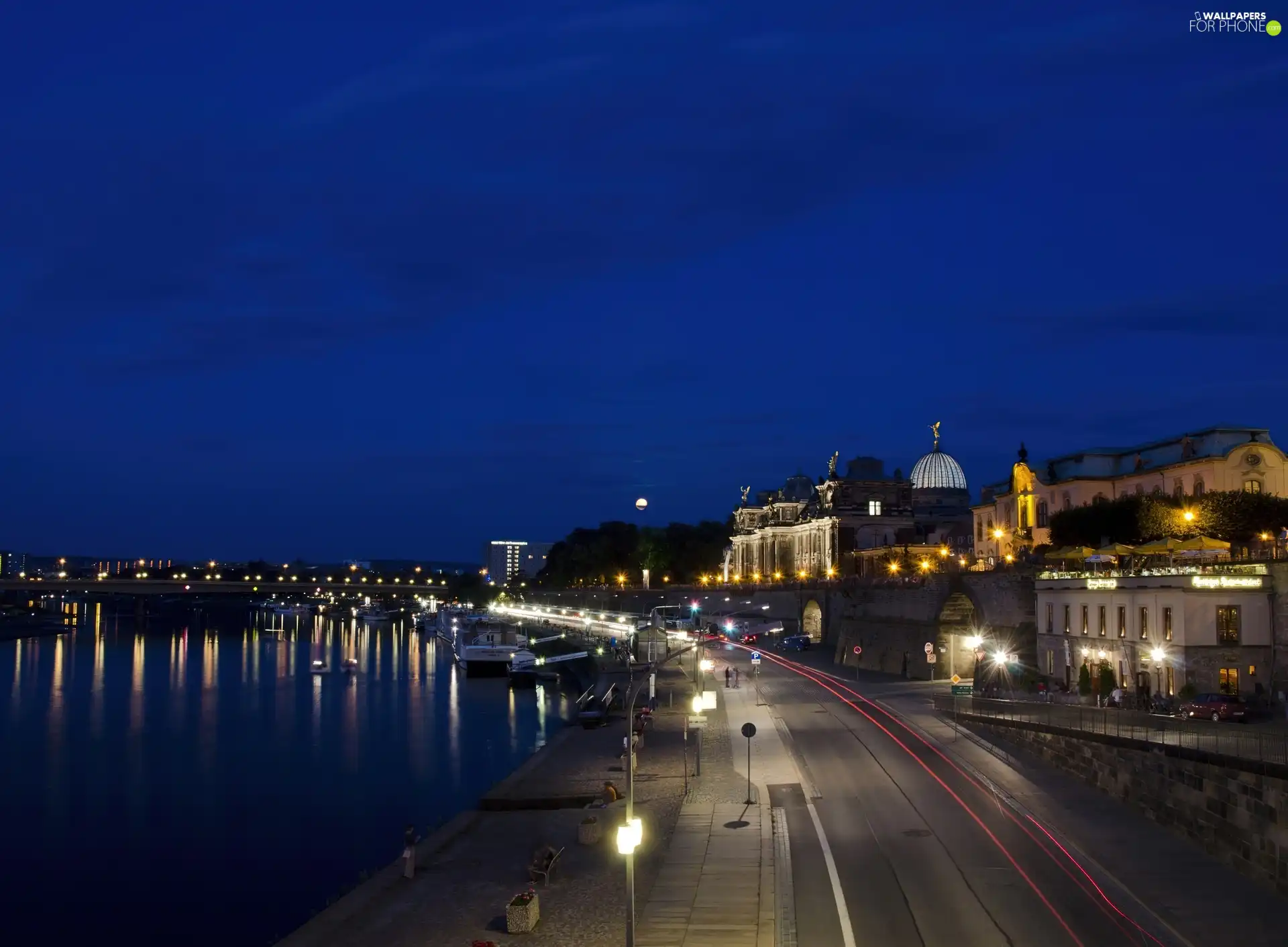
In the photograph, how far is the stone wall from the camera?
1006 inches

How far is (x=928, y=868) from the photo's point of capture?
1058 inches

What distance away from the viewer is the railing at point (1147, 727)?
28.4 metres

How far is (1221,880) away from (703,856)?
12360mm

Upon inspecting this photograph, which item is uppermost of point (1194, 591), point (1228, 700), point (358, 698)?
point (1194, 591)

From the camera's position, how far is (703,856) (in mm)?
28797

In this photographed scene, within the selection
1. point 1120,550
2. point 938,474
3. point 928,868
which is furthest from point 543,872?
point 938,474

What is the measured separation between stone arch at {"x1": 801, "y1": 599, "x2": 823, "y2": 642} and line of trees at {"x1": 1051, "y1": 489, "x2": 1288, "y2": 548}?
34117 mm

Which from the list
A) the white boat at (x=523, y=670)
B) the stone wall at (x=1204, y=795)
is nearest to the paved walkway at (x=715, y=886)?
the stone wall at (x=1204, y=795)

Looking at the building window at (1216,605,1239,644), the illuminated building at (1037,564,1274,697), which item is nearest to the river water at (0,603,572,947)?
the illuminated building at (1037,564,1274,697)

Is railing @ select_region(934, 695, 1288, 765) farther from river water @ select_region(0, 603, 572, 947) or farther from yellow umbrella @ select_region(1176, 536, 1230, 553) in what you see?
river water @ select_region(0, 603, 572, 947)

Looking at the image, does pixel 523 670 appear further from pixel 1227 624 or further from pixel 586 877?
pixel 586 877

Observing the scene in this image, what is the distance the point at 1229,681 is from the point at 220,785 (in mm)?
45064

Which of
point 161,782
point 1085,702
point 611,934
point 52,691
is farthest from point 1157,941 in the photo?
point 52,691

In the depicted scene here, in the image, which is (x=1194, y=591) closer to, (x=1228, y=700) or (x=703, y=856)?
(x=1228, y=700)
